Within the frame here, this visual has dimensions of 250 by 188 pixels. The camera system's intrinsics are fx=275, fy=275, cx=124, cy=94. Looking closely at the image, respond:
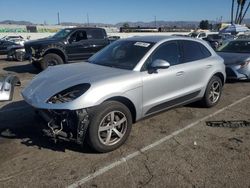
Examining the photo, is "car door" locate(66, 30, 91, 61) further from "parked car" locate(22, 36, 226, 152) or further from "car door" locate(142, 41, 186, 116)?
"car door" locate(142, 41, 186, 116)

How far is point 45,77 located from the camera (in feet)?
14.8

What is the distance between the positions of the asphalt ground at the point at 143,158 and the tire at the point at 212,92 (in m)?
0.59

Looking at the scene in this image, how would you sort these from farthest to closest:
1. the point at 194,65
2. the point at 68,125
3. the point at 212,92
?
the point at 212,92 < the point at 194,65 < the point at 68,125

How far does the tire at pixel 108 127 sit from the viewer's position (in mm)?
3807

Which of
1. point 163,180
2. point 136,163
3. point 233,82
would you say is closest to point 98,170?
point 136,163

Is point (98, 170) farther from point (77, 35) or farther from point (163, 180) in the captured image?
point (77, 35)

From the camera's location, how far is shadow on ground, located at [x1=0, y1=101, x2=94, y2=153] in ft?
13.9

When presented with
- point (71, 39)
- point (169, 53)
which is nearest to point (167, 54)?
point (169, 53)

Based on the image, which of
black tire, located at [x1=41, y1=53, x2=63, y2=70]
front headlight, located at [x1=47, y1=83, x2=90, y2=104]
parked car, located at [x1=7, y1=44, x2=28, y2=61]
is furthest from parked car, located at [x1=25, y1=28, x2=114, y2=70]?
front headlight, located at [x1=47, y1=83, x2=90, y2=104]

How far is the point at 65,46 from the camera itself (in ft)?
37.1

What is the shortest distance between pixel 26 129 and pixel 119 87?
2.02 metres

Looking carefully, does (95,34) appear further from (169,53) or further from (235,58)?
(169,53)

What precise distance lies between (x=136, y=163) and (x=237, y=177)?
1298 mm

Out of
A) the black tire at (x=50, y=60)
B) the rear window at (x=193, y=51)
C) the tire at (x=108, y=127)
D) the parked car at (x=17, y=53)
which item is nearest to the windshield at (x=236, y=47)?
the rear window at (x=193, y=51)
